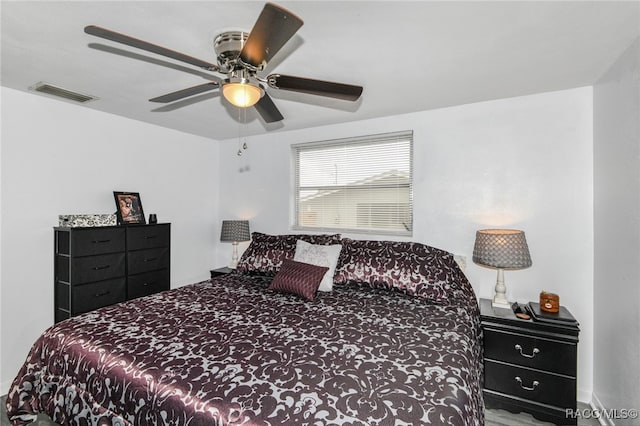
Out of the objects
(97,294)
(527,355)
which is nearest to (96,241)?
(97,294)

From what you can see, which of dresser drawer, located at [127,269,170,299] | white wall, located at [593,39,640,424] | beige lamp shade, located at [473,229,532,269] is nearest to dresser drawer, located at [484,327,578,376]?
white wall, located at [593,39,640,424]

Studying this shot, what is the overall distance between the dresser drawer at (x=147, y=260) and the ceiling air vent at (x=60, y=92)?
142cm

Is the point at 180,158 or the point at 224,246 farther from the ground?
the point at 180,158

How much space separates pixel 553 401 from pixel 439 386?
151cm

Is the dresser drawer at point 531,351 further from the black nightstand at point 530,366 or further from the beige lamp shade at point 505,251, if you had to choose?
the beige lamp shade at point 505,251

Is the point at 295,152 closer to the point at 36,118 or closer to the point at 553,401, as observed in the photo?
the point at 36,118

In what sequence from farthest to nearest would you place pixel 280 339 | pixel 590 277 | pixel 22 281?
pixel 22 281 → pixel 590 277 → pixel 280 339

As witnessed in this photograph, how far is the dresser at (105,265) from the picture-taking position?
2543 mm

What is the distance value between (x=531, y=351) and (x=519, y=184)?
4.22 ft

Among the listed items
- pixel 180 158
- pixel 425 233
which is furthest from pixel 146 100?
pixel 425 233

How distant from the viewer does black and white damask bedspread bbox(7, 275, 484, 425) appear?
108cm

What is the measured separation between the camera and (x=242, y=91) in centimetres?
160

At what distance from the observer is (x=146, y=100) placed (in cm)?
266

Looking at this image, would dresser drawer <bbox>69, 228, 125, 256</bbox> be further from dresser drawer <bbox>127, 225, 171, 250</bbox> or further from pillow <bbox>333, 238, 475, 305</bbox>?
pillow <bbox>333, 238, 475, 305</bbox>
